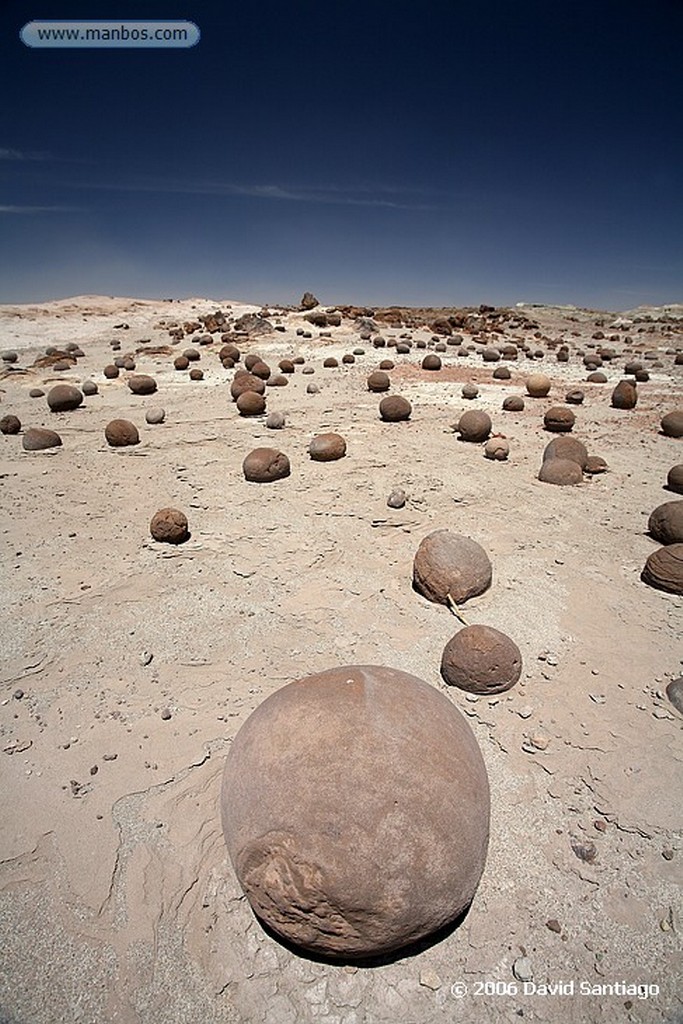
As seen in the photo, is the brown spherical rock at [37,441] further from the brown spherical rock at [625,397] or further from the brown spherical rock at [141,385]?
the brown spherical rock at [625,397]

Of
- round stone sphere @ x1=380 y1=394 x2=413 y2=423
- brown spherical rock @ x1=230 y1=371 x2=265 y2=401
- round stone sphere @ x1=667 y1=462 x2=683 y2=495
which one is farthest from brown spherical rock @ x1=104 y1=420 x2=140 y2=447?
round stone sphere @ x1=667 y1=462 x2=683 y2=495

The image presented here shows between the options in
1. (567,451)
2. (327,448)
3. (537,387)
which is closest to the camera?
(567,451)

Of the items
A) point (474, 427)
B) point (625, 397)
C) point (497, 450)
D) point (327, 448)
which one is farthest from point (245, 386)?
point (625, 397)

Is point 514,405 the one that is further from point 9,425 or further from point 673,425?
point 9,425

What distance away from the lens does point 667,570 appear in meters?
5.18

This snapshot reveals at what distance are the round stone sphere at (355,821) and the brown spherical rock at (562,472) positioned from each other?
617 cm

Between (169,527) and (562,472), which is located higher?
(562,472)

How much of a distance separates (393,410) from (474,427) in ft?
6.49

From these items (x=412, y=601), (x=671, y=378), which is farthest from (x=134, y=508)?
(x=671, y=378)

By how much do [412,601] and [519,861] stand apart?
2493 mm

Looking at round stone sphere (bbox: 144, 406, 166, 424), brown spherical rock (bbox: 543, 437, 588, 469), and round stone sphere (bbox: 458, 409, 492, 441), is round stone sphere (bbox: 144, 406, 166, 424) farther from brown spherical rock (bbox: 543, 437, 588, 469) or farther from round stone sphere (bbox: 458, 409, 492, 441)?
brown spherical rock (bbox: 543, 437, 588, 469)

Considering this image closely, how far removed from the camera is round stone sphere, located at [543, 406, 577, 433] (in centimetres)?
1048

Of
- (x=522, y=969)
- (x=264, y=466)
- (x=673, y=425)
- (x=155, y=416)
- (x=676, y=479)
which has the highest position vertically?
(x=673, y=425)

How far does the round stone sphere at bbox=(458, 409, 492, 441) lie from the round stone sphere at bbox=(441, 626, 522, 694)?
637cm
